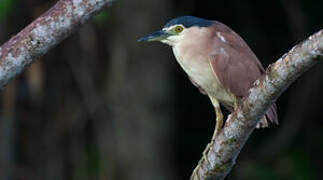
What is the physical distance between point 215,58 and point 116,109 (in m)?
2.09

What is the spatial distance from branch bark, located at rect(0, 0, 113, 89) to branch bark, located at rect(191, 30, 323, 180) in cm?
74

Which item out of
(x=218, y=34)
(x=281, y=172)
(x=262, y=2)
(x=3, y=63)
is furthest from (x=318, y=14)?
(x=3, y=63)

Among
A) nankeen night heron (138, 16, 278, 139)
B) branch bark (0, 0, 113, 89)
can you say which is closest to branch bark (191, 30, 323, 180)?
nankeen night heron (138, 16, 278, 139)

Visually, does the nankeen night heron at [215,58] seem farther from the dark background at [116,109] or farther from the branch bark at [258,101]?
the dark background at [116,109]

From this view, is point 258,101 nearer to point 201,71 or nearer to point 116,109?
point 201,71

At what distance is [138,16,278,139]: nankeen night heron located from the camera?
2.93 metres

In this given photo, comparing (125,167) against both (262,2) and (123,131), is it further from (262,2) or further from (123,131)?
(262,2)

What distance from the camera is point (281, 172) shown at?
4.92m

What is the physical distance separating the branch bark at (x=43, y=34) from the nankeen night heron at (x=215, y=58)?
2.23ft

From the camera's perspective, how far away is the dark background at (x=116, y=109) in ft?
15.9

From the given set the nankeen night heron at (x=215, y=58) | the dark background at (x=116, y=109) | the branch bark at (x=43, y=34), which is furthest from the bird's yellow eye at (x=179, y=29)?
the dark background at (x=116, y=109)

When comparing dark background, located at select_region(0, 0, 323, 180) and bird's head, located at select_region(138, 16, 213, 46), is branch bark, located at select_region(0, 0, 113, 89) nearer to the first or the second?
bird's head, located at select_region(138, 16, 213, 46)

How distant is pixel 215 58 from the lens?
2.95 m

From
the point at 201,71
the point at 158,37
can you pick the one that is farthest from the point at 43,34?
the point at 201,71
